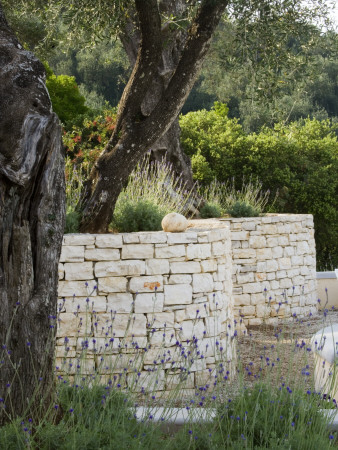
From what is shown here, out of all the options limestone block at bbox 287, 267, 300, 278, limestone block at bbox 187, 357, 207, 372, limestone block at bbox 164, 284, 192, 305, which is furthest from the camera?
limestone block at bbox 287, 267, 300, 278

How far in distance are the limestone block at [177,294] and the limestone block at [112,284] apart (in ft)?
1.37

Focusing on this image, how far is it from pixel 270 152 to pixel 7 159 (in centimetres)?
1011

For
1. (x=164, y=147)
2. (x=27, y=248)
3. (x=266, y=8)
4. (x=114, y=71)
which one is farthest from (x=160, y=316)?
(x=114, y=71)

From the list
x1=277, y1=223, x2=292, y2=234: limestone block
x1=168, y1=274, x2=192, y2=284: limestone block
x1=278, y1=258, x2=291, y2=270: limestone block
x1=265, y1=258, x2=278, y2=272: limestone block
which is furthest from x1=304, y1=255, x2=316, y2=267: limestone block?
x1=168, y1=274, x2=192, y2=284: limestone block

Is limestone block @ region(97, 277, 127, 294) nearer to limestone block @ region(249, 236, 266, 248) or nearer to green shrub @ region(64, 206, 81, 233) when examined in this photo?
green shrub @ region(64, 206, 81, 233)

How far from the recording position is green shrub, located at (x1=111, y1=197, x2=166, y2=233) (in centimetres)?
717

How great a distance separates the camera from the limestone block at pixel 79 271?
5945 mm

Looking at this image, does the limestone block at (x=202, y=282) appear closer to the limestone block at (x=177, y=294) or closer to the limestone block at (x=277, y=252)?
the limestone block at (x=177, y=294)

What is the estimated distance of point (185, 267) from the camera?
6.13 meters

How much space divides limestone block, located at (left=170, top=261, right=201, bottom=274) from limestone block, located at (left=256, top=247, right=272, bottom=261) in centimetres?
302

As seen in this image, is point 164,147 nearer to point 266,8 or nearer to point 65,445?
point 266,8

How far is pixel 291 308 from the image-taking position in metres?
9.39

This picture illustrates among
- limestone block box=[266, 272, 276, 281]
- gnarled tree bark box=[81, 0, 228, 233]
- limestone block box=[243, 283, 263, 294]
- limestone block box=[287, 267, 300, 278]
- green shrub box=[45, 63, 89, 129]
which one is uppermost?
green shrub box=[45, 63, 89, 129]

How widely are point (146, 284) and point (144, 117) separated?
90.4 inches
